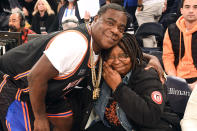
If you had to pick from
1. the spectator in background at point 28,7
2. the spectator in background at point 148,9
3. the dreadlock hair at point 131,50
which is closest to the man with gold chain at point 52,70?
the dreadlock hair at point 131,50

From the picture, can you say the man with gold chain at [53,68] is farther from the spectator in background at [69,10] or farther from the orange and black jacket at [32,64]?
the spectator in background at [69,10]

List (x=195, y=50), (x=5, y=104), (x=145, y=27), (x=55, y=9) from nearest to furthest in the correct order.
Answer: (x=5, y=104), (x=195, y=50), (x=145, y=27), (x=55, y=9)

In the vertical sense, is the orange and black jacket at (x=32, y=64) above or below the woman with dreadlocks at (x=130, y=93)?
above

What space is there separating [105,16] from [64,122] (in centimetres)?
86

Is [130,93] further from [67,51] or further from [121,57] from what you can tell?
[67,51]

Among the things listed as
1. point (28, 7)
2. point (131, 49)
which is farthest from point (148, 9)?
point (28, 7)

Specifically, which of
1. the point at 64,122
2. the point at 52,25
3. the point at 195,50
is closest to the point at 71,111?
the point at 64,122

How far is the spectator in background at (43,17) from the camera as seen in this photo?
5.56 m

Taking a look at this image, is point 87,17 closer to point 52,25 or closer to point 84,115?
point 52,25

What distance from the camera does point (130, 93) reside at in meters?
1.67

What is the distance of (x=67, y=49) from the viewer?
1396 millimetres

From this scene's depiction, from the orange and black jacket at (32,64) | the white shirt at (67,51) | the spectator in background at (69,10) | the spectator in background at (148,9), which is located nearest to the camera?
the white shirt at (67,51)

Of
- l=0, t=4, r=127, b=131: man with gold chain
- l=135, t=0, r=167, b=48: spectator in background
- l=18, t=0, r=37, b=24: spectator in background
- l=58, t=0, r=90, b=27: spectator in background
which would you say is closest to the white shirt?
l=0, t=4, r=127, b=131: man with gold chain

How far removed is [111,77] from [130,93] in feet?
0.61
